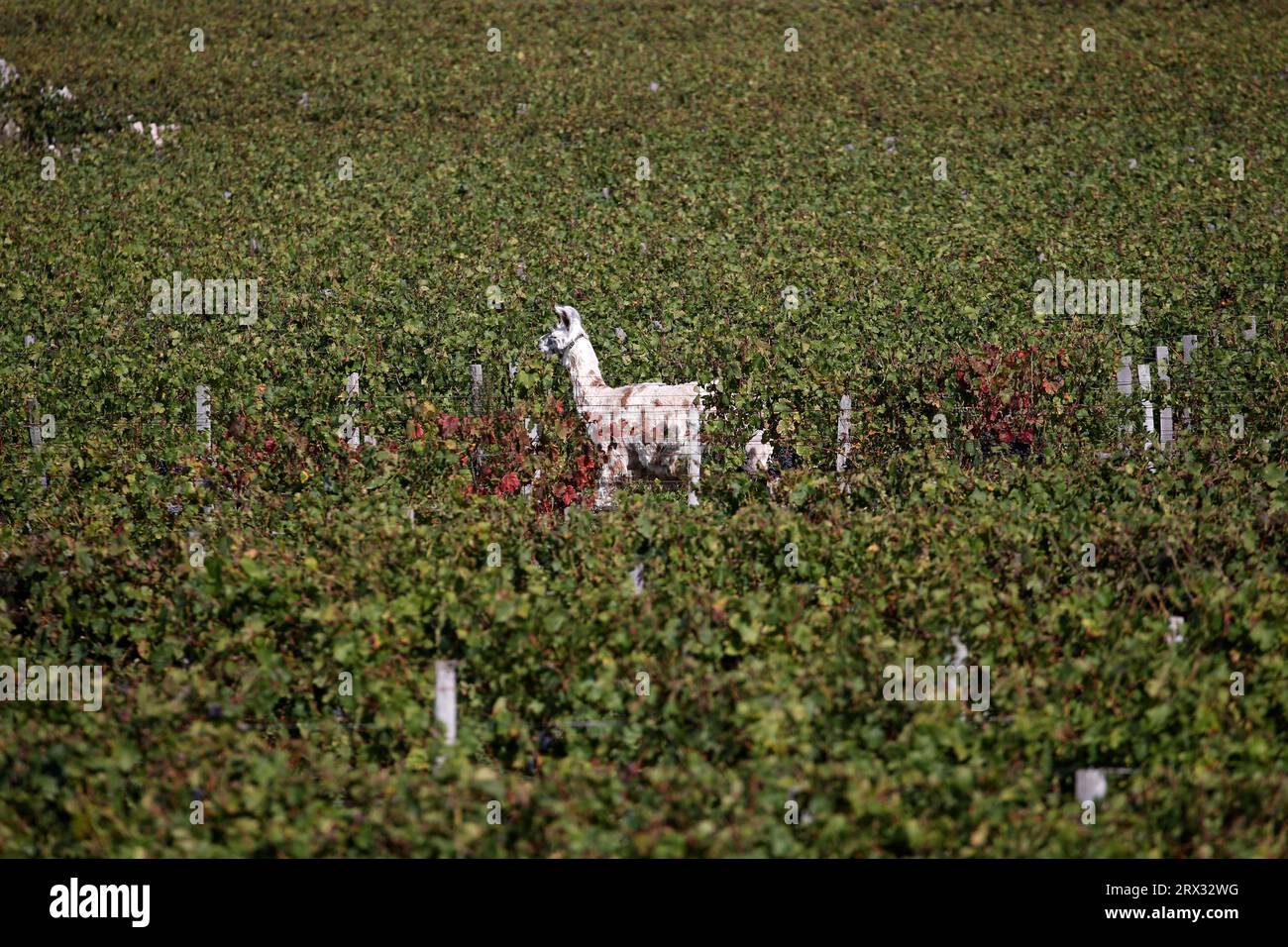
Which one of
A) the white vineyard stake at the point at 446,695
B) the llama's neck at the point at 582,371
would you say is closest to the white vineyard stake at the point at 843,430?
the llama's neck at the point at 582,371

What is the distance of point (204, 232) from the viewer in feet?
72.4

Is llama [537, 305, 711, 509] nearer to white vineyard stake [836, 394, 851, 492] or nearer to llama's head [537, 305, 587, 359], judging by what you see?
llama's head [537, 305, 587, 359]

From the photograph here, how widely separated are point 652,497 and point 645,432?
4.49 ft

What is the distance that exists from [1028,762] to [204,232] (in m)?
20.1

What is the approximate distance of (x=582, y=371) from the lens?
1188 centimetres

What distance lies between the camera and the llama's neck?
11.8m

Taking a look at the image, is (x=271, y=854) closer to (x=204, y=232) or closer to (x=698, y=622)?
(x=698, y=622)

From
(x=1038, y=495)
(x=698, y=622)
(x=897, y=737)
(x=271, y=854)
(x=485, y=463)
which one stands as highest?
(x=485, y=463)

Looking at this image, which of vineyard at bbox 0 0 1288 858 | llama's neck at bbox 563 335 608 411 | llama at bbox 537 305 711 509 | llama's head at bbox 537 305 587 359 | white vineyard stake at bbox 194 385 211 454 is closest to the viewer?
vineyard at bbox 0 0 1288 858

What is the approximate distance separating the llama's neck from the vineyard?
12.4 inches

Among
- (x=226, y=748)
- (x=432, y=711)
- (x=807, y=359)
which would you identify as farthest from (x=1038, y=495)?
(x=226, y=748)

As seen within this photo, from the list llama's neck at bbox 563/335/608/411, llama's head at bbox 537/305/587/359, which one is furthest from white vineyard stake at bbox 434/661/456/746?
llama's head at bbox 537/305/587/359

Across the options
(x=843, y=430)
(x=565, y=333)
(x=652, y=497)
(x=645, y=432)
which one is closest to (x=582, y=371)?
(x=565, y=333)

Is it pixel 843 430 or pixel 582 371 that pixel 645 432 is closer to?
pixel 582 371
